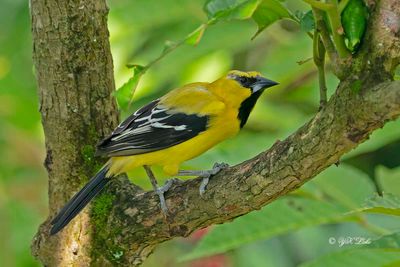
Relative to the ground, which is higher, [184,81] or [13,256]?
[184,81]

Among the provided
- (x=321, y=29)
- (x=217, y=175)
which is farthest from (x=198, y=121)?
(x=321, y=29)

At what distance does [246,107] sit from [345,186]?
884 millimetres

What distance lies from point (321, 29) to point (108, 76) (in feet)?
3.50

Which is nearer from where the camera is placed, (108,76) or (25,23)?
(108,76)

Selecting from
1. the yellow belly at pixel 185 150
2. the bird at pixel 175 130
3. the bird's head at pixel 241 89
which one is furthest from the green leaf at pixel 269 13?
the bird's head at pixel 241 89

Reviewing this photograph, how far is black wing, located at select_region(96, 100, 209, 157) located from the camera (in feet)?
10.3

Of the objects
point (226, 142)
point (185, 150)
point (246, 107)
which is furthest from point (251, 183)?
point (226, 142)

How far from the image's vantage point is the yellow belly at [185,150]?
10.6 feet

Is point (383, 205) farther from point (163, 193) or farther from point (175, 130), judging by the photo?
point (175, 130)

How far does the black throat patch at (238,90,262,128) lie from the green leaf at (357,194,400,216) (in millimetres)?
1569

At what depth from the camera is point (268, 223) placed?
2783mm

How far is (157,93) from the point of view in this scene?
4852mm

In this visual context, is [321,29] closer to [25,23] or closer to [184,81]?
[184,81]

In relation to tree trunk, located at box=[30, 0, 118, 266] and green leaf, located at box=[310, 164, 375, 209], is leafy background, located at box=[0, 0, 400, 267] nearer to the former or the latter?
green leaf, located at box=[310, 164, 375, 209]
